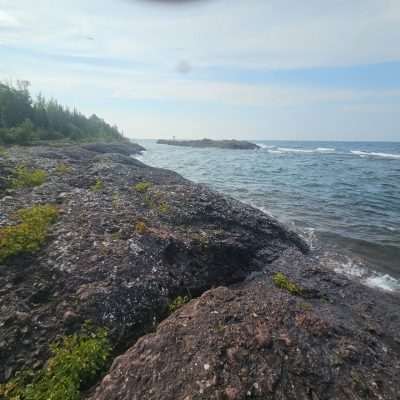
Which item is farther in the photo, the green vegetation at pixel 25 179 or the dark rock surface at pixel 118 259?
the green vegetation at pixel 25 179

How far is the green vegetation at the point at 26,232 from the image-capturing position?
5699mm

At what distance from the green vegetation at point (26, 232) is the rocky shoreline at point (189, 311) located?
0.19 metres

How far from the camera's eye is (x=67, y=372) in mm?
3744

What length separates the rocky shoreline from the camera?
12.0 feet

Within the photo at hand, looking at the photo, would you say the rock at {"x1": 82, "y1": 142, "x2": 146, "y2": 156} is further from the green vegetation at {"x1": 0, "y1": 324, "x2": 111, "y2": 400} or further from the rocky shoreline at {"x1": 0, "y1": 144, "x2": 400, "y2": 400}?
the green vegetation at {"x1": 0, "y1": 324, "x2": 111, "y2": 400}

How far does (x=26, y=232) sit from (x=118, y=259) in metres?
2.48

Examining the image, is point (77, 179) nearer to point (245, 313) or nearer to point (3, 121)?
point (245, 313)

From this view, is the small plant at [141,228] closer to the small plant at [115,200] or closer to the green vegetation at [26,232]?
the small plant at [115,200]

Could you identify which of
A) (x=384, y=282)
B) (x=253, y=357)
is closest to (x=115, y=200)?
(x=253, y=357)

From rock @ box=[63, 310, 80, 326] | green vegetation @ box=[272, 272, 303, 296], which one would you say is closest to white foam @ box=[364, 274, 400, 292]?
green vegetation @ box=[272, 272, 303, 296]

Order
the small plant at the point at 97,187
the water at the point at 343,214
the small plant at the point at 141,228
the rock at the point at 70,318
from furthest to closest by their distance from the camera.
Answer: the small plant at the point at 97,187 < the water at the point at 343,214 < the small plant at the point at 141,228 < the rock at the point at 70,318

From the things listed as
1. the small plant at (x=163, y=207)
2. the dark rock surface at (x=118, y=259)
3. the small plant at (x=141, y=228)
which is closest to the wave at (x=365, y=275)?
the dark rock surface at (x=118, y=259)

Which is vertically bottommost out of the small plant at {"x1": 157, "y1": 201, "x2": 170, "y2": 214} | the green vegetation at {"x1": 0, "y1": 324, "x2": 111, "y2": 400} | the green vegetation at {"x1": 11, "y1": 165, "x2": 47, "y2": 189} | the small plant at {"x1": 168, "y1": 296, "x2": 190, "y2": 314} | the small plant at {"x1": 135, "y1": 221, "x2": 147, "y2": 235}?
the small plant at {"x1": 168, "y1": 296, "x2": 190, "y2": 314}

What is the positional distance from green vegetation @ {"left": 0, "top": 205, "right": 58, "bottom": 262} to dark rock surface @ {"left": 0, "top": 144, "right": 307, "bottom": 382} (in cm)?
23
